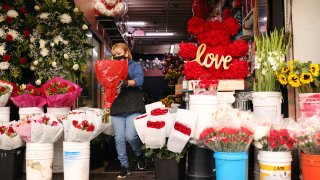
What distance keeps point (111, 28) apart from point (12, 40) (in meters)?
4.06

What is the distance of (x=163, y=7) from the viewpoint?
10547mm

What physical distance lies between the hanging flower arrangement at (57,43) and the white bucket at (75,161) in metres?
1.31

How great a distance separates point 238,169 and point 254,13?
2.31 meters

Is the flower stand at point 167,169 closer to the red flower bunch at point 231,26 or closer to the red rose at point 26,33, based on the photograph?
the red flower bunch at point 231,26

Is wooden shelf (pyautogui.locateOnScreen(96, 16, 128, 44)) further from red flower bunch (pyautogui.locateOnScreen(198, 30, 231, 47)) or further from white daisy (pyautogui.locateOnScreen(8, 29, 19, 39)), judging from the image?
red flower bunch (pyautogui.locateOnScreen(198, 30, 231, 47))

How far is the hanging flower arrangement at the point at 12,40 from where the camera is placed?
4.67 m

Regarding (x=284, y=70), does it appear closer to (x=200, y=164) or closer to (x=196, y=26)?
(x=200, y=164)

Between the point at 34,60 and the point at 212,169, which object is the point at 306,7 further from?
the point at 34,60

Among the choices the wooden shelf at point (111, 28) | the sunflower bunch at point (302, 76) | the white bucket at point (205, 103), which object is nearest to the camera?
the sunflower bunch at point (302, 76)

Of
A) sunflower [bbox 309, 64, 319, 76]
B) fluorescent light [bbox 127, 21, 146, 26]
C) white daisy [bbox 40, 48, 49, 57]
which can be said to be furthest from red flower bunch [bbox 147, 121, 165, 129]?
fluorescent light [bbox 127, 21, 146, 26]

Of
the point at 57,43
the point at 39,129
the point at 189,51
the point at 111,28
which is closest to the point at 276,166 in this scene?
the point at 189,51

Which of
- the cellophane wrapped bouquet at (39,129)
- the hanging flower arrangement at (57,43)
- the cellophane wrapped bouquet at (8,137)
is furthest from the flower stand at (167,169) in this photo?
the hanging flower arrangement at (57,43)

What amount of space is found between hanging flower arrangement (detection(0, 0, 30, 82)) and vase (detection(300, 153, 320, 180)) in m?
3.57

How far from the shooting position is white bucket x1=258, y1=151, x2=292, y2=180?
3.07m
